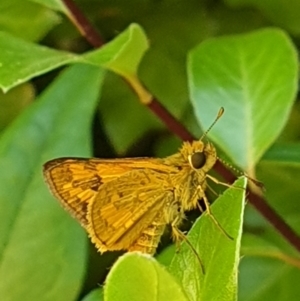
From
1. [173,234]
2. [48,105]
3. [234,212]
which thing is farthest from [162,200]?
[234,212]

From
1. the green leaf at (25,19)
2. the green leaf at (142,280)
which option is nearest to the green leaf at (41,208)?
the green leaf at (25,19)

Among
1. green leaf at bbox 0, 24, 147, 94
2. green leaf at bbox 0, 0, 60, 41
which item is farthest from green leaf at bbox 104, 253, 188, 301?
green leaf at bbox 0, 0, 60, 41

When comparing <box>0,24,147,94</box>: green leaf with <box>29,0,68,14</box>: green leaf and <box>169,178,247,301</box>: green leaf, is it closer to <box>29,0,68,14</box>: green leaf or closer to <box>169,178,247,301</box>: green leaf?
<box>29,0,68,14</box>: green leaf

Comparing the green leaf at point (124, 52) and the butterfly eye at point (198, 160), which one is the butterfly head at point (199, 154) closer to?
the butterfly eye at point (198, 160)

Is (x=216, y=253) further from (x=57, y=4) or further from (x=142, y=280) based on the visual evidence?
(x=57, y=4)

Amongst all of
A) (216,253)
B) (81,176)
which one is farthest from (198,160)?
(216,253)

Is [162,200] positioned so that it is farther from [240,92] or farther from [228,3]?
[228,3]

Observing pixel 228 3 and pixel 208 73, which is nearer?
pixel 208 73
